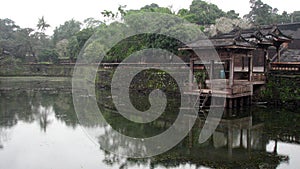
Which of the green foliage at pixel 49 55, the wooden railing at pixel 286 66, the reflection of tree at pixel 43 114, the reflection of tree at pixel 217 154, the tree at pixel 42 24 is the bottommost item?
the reflection of tree at pixel 217 154

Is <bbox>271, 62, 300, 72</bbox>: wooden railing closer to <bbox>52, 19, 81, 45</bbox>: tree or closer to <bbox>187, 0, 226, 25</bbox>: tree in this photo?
<bbox>187, 0, 226, 25</bbox>: tree

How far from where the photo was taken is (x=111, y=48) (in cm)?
3147

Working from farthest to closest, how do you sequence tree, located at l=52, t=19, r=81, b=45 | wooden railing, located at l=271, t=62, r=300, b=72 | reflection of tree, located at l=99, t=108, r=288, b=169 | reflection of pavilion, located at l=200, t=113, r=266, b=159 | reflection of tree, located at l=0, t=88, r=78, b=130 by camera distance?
tree, located at l=52, t=19, r=81, b=45 → wooden railing, located at l=271, t=62, r=300, b=72 → reflection of tree, located at l=0, t=88, r=78, b=130 → reflection of pavilion, located at l=200, t=113, r=266, b=159 → reflection of tree, located at l=99, t=108, r=288, b=169

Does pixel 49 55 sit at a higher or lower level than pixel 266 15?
lower

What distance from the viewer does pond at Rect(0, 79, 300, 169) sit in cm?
932

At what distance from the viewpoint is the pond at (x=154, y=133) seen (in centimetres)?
932

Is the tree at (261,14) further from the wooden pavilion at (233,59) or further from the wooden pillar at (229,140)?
the wooden pillar at (229,140)

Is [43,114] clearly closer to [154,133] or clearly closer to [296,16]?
[154,133]

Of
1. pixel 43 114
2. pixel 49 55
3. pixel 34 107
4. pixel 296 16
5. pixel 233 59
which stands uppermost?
pixel 296 16

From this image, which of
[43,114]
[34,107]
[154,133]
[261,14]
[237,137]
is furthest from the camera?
[261,14]

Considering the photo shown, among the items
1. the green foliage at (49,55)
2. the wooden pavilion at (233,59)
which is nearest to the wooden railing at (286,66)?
the wooden pavilion at (233,59)

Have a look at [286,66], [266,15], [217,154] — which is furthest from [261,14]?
[217,154]

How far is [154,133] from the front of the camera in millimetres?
12789

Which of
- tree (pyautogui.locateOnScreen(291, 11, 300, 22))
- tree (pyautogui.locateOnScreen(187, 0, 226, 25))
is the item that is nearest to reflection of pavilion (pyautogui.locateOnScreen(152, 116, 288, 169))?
tree (pyautogui.locateOnScreen(187, 0, 226, 25))
